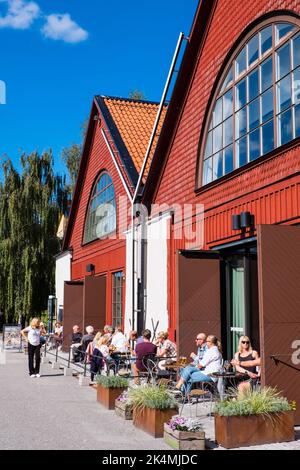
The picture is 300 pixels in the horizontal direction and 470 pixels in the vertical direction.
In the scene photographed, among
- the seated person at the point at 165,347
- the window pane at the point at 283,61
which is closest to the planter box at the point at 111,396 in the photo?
the seated person at the point at 165,347

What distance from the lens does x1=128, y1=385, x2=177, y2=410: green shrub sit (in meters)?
7.82

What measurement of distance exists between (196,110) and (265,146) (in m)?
3.67

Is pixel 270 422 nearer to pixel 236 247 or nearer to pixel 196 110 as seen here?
pixel 236 247

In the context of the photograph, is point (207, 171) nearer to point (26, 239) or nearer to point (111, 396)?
point (111, 396)

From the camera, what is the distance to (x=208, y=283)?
1220 cm

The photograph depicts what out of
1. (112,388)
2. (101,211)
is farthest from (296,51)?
(101,211)

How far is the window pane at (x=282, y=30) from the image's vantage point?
10.2 meters

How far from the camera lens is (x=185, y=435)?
22.5 feet

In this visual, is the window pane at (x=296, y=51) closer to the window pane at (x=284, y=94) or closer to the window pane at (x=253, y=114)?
the window pane at (x=284, y=94)

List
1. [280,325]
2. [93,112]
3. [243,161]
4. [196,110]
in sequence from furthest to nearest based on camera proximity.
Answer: [93,112] < [196,110] < [243,161] < [280,325]

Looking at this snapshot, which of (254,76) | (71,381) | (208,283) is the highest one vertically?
(254,76)

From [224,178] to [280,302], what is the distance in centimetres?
406
